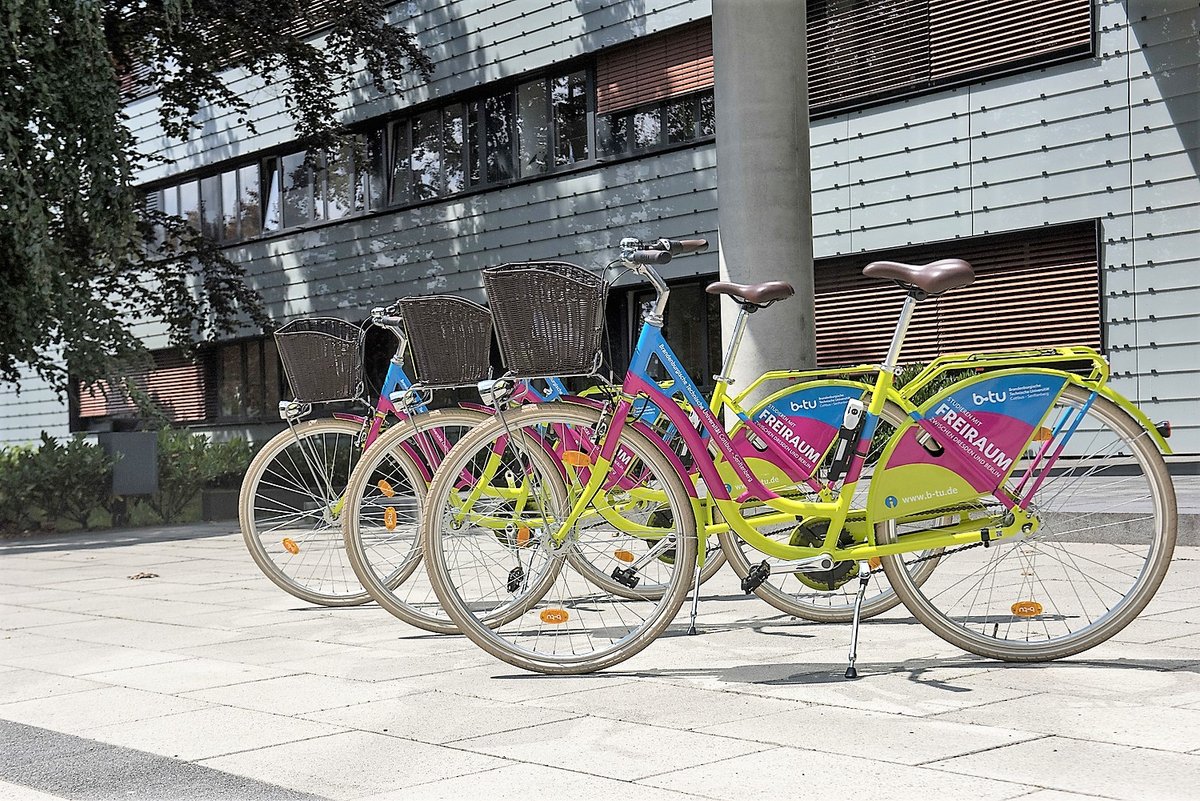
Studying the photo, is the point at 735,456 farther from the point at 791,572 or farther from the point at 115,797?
the point at 115,797

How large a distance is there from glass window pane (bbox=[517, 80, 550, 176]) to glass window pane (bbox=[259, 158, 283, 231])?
610 cm

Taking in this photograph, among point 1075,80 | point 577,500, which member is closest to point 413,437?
point 577,500

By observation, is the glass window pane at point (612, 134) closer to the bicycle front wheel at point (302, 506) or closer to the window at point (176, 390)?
the window at point (176, 390)

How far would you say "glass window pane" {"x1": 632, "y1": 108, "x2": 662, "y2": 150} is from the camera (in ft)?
57.3

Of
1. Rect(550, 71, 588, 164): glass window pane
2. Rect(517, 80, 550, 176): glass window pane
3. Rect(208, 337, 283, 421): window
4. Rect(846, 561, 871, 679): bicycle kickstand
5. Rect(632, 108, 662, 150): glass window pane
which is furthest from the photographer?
Rect(208, 337, 283, 421): window

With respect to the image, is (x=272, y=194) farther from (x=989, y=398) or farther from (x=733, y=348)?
(x=989, y=398)

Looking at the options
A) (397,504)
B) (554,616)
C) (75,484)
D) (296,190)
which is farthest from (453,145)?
(554,616)

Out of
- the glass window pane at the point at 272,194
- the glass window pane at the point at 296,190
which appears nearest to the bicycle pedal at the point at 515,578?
the glass window pane at the point at 296,190

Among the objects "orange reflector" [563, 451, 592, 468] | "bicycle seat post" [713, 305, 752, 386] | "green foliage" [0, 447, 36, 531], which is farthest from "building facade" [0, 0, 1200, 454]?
"orange reflector" [563, 451, 592, 468]

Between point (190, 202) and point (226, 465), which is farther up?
point (190, 202)

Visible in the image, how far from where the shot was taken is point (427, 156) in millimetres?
21141

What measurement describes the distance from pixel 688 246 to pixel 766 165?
3.58 metres

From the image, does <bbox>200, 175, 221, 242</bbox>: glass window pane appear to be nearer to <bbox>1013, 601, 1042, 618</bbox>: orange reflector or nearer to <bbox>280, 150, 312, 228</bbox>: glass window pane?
<bbox>280, 150, 312, 228</bbox>: glass window pane

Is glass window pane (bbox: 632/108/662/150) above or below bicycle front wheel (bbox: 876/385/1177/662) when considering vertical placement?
above
